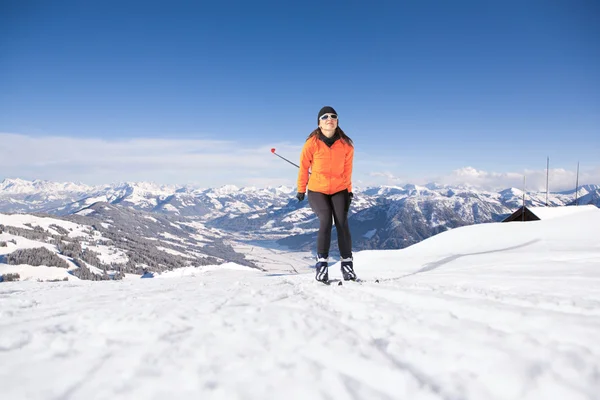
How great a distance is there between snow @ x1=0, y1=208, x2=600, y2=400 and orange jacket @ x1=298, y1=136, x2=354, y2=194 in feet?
8.89

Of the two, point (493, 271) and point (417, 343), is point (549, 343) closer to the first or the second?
point (417, 343)

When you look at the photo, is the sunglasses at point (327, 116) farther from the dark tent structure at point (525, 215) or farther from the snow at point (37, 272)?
the snow at point (37, 272)

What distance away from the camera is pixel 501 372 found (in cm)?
185

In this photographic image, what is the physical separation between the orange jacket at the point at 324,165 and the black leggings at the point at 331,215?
137 mm

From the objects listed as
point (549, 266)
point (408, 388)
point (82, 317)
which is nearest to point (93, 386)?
point (82, 317)

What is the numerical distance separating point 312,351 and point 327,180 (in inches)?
169

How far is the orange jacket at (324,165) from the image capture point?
20.5 ft

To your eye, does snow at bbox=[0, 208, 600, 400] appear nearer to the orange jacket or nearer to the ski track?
the ski track

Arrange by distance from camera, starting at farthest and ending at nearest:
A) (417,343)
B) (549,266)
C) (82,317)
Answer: (549,266) → (82,317) → (417,343)

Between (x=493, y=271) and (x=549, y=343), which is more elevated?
(x=549, y=343)

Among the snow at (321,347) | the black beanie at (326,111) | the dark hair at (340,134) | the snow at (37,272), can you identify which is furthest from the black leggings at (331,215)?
the snow at (37,272)

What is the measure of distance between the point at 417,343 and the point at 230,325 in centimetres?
166

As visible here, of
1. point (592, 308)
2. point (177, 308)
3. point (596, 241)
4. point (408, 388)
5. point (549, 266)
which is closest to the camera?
point (408, 388)

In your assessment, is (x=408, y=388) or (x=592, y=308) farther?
(x=592, y=308)
